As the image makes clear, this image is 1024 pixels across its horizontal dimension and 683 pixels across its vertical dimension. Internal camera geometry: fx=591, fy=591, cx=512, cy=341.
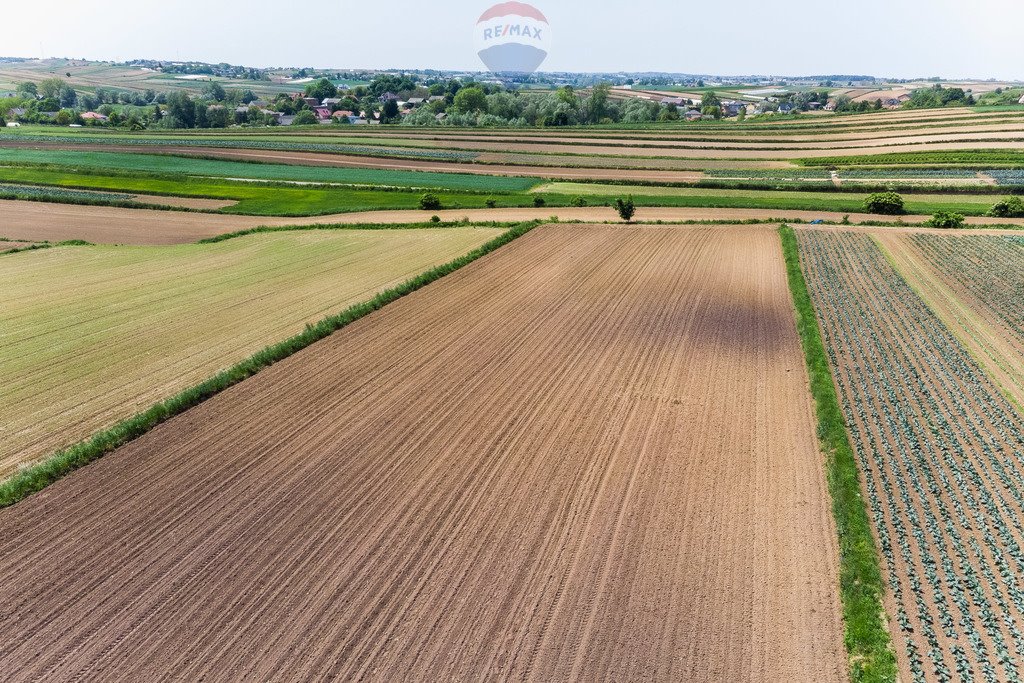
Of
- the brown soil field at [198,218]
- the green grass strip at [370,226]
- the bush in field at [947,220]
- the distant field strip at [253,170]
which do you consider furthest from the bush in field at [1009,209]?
the distant field strip at [253,170]

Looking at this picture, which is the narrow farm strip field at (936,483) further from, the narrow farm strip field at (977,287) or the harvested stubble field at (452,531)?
the harvested stubble field at (452,531)

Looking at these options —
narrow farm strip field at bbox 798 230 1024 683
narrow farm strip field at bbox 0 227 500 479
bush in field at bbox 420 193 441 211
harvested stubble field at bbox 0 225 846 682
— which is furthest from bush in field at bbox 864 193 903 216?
bush in field at bbox 420 193 441 211

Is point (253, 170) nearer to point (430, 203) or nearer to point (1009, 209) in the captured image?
point (430, 203)

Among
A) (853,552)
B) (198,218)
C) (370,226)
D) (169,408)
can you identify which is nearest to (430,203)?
(370,226)

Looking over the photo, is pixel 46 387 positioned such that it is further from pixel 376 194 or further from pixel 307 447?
pixel 376 194

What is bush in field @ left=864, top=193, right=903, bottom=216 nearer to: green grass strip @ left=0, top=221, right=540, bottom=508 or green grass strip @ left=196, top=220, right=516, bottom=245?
green grass strip @ left=196, top=220, right=516, bottom=245

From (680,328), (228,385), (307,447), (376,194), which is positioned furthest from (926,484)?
(376,194)
